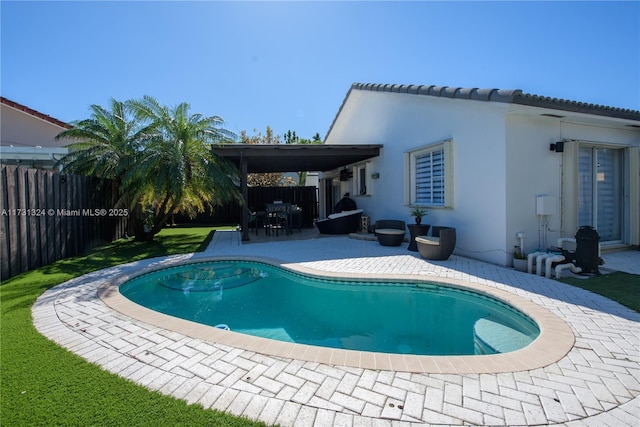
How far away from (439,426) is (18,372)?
449 cm

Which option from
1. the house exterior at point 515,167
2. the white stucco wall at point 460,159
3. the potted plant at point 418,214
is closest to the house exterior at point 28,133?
the white stucco wall at point 460,159

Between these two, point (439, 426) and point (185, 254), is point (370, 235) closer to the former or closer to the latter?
point (185, 254)

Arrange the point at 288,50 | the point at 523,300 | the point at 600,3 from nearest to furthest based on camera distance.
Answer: the point at 523,300, the point at 600,3, the point at 288,50

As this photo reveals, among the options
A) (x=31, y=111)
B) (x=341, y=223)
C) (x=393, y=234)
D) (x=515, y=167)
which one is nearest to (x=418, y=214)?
(x=393, y=234)

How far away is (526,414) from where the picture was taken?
269 cm

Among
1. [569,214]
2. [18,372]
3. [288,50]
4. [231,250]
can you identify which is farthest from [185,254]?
[569,214]

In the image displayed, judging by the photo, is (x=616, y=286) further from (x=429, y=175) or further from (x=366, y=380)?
(x=366, y=380)

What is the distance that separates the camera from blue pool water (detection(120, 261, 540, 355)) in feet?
16.3

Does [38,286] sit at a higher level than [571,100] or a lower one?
lower

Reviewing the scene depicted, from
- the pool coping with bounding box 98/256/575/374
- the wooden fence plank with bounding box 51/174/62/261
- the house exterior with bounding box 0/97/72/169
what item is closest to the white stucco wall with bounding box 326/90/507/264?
the pool coping with bounding box 98/256/575/374

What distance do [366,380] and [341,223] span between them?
43.0ft

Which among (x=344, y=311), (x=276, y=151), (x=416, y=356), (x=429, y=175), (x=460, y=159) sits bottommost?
(x=344, y=311)

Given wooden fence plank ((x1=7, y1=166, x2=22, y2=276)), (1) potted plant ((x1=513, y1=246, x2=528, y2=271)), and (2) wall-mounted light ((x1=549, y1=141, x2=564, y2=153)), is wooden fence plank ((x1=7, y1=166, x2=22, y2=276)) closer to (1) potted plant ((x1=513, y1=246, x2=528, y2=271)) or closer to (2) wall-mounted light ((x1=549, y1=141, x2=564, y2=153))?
(1) potted plant ((x1=513, y1=246, x2=528, y2=271))

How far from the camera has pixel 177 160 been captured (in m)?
12.1
